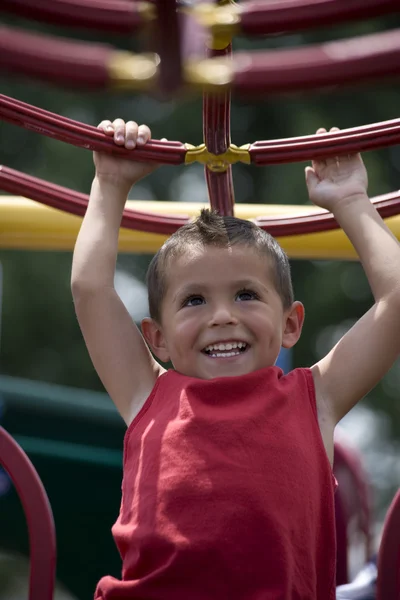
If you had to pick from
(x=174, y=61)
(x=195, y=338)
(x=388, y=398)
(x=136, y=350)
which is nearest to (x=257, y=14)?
(x=174, y=61)

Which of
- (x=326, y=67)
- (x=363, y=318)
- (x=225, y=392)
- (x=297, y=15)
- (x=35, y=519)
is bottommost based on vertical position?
(x=35, y=519)

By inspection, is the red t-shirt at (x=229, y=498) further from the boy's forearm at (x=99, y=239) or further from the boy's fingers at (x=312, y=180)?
the boy's fingers at (x=312, y=180)

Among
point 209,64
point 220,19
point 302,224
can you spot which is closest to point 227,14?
point 220,19

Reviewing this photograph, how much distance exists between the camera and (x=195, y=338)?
63.2 inches

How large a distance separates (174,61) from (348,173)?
732 mm

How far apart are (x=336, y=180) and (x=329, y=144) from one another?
0.14 m

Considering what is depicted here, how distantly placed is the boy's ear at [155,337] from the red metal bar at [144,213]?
0.89ft

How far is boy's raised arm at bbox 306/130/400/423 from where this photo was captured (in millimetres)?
1618

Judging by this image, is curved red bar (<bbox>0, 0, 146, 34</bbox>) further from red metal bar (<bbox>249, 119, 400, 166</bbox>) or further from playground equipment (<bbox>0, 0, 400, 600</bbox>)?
red metal bar (<bbox>249, 119, 400, 166</bbox>)

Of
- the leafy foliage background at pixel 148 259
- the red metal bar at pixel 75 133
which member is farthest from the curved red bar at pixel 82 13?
the leafy foliage background at pixel 148 259

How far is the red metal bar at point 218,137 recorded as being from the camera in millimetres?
1527

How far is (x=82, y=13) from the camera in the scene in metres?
1.14

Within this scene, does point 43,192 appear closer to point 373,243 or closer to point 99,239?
point 99,239

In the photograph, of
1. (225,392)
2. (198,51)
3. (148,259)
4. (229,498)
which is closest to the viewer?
(198,51)
